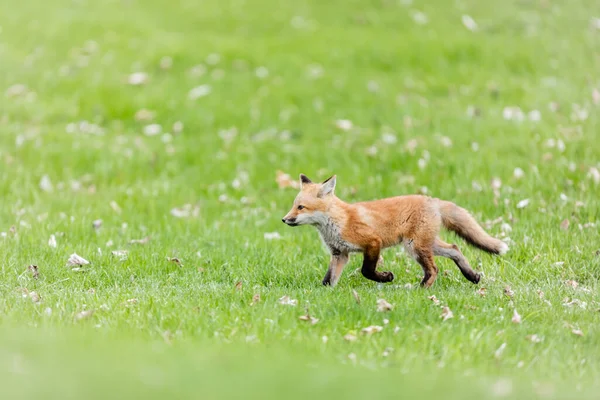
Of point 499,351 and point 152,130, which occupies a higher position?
point 499,351

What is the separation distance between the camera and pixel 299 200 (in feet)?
24.2

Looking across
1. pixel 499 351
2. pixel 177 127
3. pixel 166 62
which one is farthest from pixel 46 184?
pixel 499 351

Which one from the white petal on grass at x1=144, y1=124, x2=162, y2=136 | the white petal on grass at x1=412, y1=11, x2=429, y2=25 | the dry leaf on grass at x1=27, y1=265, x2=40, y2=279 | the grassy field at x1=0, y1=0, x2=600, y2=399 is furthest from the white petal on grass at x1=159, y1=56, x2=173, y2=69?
the dry leaf on grass at x1=27, y1=265, x2=40, y2=279

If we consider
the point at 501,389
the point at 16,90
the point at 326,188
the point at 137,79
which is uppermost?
the point at 501,389

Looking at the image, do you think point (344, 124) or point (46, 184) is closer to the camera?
point (46, 184)

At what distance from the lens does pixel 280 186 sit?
11.3 m

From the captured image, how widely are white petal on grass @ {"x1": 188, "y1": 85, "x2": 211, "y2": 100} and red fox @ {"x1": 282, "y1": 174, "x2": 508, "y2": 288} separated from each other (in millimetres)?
7400

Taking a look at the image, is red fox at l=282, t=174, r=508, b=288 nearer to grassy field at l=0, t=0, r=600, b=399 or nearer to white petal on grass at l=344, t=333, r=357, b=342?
grassy field at l=0, t=0, r=600, b=399

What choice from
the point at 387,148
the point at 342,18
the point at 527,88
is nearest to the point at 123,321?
the point at 387,148

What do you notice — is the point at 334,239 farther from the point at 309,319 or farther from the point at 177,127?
the point at 177,127

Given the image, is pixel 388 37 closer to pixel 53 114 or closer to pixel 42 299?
pixel 53 114

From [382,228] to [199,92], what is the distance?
807 cm

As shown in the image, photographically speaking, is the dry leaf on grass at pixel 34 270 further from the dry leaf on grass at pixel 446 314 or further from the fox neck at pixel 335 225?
the dry leaf on grass at pixel 446 314

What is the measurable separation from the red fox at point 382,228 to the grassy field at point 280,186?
335 mm
